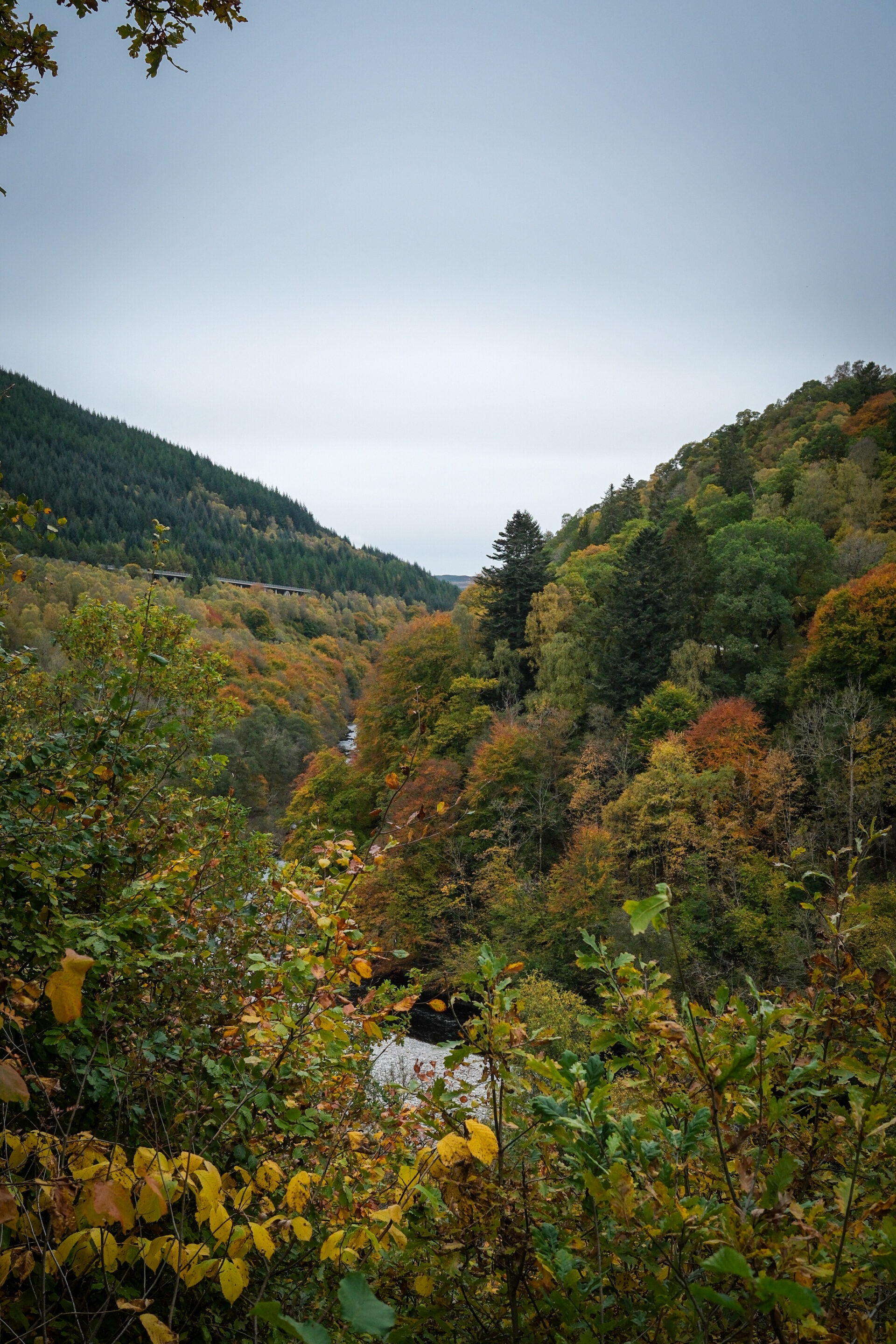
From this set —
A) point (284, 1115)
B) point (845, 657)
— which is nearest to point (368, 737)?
point (845, 657)

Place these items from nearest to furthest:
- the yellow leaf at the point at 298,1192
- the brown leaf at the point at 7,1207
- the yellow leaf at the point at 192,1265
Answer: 1. the brown leaf at the point at 7,1207
2. the yellow leaf at the point at 192,1265
3. the yellow leaf at the point at 298,1192

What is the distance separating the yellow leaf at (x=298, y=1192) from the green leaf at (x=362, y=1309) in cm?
101

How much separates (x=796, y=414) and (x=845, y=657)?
32.2 meters

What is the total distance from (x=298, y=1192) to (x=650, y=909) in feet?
4.41

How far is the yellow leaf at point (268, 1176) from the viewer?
70.2 inches

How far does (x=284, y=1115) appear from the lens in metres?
2.14

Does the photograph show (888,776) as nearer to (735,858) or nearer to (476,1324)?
(735,858)

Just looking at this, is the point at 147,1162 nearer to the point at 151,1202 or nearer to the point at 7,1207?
the point at 151,1202

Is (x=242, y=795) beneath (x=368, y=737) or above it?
beneath

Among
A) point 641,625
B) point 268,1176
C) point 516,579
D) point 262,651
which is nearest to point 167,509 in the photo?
point 262,651

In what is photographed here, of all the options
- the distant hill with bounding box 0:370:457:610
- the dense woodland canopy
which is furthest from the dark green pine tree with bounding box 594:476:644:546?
the distant hill with bounding box 0:370:457:610

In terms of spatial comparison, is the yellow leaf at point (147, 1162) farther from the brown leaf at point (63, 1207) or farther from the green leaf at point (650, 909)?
the green leaf at point (650, 909)

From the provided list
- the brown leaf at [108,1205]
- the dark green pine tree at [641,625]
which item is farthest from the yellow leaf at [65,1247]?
the dark green pine tree at [641,625]

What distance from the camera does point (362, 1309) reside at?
90 centimetres
